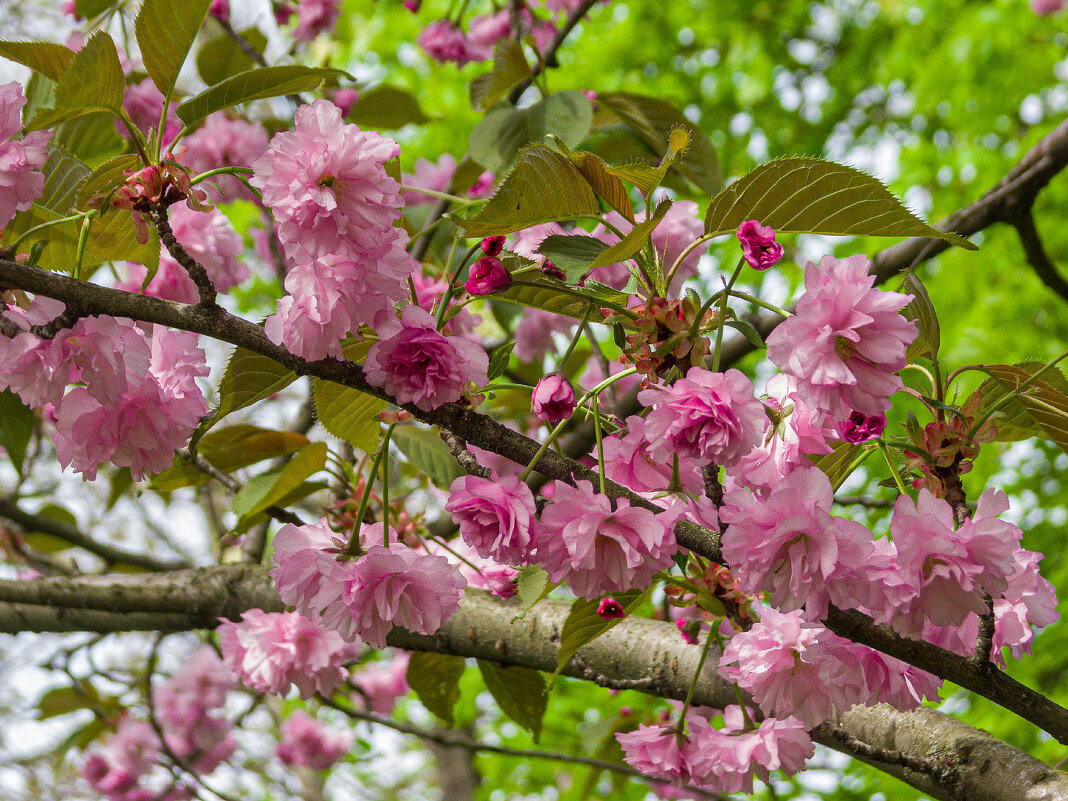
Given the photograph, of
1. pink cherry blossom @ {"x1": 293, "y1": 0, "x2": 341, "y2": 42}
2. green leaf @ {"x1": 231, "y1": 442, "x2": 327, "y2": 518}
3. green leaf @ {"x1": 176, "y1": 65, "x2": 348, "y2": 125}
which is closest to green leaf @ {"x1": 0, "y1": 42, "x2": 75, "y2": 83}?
green leaf @ {"x1": 176, "y1": 65, "x2": 348, "y2": 125}

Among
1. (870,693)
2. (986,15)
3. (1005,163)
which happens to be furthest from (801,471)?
(986,15)

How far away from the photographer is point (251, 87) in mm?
1096

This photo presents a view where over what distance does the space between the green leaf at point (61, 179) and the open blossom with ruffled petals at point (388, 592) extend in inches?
26.6

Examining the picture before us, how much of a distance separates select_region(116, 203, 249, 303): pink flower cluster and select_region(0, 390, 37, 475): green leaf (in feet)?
1.05

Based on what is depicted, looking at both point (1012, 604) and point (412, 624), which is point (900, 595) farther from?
point (412, 624)

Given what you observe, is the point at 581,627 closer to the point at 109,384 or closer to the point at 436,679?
the point at 109,384

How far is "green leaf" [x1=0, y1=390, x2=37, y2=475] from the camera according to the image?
1.51 m

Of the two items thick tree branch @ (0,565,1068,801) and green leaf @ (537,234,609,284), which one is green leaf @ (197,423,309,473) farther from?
green leaf @ (537,234,609,284)

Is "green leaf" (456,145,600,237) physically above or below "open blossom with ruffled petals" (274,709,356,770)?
above

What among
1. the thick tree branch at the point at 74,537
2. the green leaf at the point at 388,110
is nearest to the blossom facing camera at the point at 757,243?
the green leaf at the point at 388,110

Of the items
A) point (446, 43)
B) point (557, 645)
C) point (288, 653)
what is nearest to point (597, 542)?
point (557, 645)

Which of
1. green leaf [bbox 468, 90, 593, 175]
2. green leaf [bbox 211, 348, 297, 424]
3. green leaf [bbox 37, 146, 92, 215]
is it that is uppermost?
green leaf [bbox 468, 90, 593, 175]

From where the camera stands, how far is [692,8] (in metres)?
6.08

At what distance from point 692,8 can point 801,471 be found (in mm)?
6044
